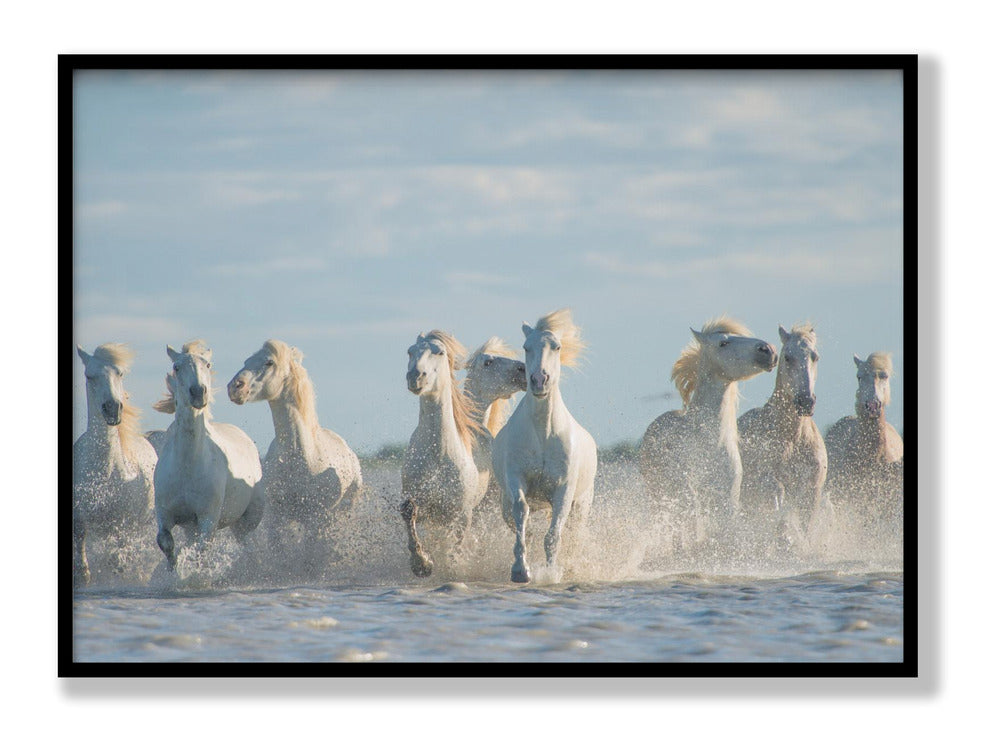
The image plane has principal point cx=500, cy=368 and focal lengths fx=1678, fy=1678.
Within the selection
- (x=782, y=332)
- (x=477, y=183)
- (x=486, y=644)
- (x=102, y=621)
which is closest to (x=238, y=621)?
(x=102, y=621)

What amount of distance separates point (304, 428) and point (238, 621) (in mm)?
1738

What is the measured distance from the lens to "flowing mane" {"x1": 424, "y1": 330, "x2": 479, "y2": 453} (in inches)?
327

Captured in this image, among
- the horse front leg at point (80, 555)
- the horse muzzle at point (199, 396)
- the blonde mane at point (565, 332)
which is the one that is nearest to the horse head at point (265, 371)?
the horse muzzle at point (199, 396)

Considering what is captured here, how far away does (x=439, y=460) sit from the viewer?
328 inches

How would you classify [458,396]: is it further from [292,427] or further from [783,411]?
[783,411]

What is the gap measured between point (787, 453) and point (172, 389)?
3.21 meters

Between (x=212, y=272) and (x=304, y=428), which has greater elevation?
(x=212, y=272)

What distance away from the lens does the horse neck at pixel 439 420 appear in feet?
27.4

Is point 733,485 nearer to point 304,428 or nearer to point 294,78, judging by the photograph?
point 304,428

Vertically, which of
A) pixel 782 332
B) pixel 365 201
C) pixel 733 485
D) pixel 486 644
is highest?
pixel 365 201

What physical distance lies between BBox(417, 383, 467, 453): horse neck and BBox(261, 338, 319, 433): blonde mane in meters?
0.61

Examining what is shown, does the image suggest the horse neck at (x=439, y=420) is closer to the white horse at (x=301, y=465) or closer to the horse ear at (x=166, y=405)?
the white horse at (x=301, y=465)

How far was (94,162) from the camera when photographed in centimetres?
716

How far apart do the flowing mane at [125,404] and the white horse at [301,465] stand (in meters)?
0.62
